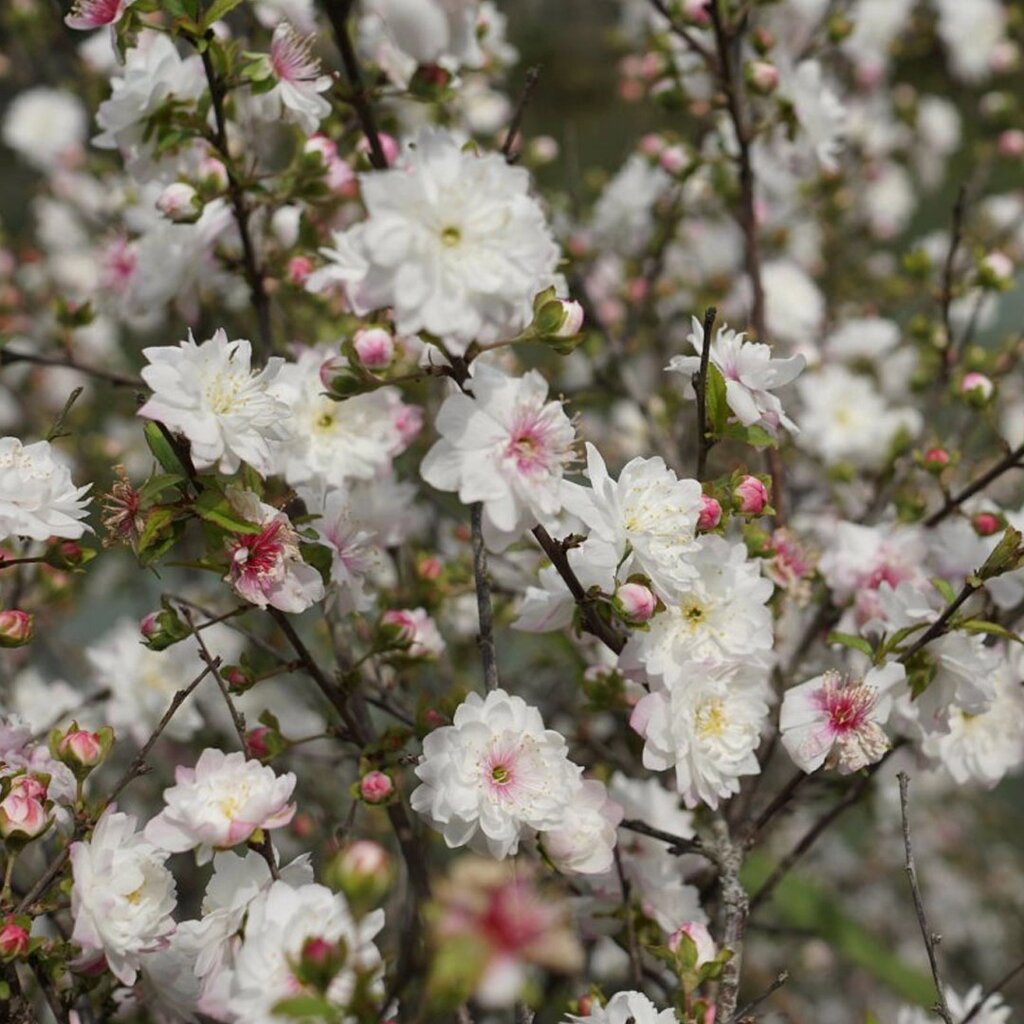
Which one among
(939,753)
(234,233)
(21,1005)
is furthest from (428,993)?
(234,233)

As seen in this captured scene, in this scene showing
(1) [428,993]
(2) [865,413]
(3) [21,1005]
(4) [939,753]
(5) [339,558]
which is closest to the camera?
(1) [428,993]

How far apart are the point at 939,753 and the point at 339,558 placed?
54 cm

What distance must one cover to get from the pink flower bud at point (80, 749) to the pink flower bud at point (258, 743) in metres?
0.12

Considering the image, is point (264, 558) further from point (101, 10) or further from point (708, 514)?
point (101, 10)

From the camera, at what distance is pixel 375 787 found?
32.6 inches

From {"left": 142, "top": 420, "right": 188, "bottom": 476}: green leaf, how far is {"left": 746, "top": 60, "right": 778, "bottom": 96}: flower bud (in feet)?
2.54

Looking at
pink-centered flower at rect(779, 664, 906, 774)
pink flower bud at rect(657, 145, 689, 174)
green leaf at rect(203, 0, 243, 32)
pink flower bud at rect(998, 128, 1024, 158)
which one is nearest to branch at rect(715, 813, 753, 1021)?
pink-centered flower at rect(779, 664, 906, 774)

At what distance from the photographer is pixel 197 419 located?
736 mm

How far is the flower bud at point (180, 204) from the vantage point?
0.94 m

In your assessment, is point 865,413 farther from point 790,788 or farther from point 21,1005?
point 21,1005

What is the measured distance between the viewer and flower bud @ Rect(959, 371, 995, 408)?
1139mm

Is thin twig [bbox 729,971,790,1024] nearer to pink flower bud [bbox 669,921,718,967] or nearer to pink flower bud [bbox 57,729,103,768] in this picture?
pink flower bud [bbox 669,921,718,967]

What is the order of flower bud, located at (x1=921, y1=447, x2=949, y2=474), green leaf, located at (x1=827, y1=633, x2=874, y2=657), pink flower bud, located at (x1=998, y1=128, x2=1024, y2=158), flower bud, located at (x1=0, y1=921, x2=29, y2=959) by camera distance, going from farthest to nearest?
1. pink flower bud, located at (x1=998, y1=128, x2=1024, y2=158)
2. flower bud, located at (x1=921, y1=447, x2=949, y2=474)
3. green leaf, located at (x1=827, y1=633, x2=874, y2=657)
4. flower bud, located at (x1=0, y1=921, x2=29, y2=959)

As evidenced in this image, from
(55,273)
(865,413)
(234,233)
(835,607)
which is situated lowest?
(55,273)
